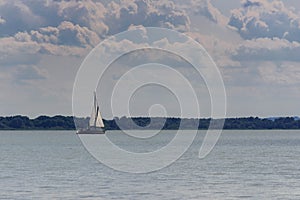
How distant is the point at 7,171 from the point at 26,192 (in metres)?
22.8

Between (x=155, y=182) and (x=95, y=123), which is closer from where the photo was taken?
(x=155, y=182)

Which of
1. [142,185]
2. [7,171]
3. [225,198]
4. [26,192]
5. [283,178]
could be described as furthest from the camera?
[7,171]

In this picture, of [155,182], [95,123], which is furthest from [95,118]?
[155,182]

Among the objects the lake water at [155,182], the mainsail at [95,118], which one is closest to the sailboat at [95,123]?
the mainsail at [95,118]

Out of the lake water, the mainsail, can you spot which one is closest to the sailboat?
the mainsail

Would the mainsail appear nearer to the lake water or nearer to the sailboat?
the sailboat

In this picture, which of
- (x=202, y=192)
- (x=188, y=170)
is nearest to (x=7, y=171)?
(x=188, y=170)

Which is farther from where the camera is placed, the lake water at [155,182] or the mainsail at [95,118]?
the mainsail at [95,118]

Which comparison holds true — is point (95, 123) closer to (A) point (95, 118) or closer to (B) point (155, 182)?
(A) point (95, 118)

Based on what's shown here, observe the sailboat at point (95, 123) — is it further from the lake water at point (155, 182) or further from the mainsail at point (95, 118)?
the lake water at point (155, 182)

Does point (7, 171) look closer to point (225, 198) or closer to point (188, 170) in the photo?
point (188, 170)

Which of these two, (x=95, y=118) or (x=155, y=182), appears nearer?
(x=155, y=182)

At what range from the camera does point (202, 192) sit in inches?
2280

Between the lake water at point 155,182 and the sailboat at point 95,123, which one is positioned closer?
the lake water at point 155,182
